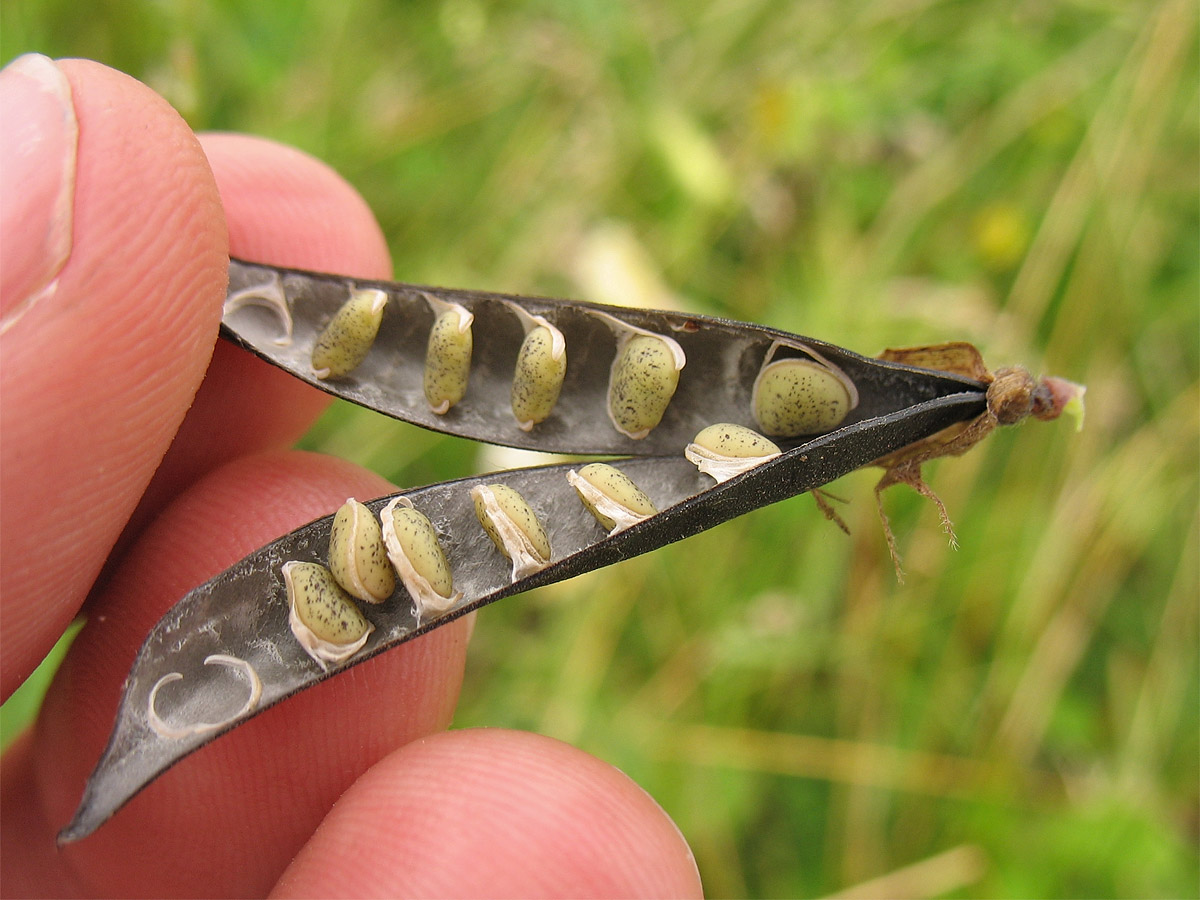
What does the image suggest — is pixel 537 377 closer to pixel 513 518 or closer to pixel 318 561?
pixel 513 518

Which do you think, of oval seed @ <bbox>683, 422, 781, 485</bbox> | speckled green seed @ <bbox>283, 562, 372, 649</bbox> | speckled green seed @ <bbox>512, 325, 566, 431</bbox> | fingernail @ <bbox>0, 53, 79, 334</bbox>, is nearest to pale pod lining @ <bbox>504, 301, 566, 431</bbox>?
speckled green seed @ <bbox>512, 325, 566, 431</bbox>

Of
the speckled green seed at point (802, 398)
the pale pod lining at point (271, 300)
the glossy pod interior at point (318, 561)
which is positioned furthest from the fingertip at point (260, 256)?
the speckled green seed at point (802, 398)

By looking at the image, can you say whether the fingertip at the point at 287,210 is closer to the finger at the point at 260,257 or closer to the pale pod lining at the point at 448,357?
the finger at the point at 260,257

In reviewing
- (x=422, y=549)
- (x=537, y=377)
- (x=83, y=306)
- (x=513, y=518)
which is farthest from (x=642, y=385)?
(x=83, y=306)

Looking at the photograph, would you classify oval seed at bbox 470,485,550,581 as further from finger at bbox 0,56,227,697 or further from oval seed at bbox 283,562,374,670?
finger at bbox 0,56,227,697

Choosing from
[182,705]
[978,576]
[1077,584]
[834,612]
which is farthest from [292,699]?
[1077,584]

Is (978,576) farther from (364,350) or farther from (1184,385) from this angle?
(364,350)

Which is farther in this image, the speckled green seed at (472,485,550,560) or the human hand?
the speckled green seed at (472,485,550,560)
